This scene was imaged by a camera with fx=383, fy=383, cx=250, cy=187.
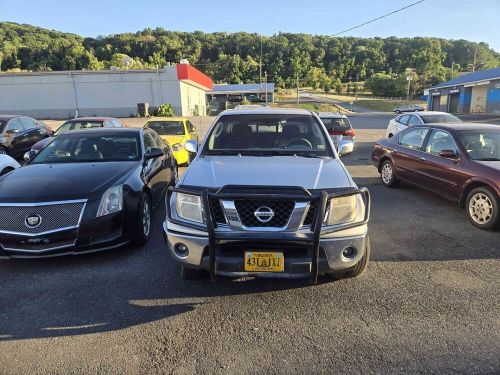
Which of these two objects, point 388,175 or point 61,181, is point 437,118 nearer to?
point 388,175

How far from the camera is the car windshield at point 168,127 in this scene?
12.2 m

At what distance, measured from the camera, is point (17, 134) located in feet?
38.1

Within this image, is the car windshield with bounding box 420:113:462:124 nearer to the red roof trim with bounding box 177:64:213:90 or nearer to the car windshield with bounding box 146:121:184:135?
the car windshield with bounding box 146:121:184:135

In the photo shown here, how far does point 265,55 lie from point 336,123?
8770 cm

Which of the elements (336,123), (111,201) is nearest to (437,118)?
(336,123)

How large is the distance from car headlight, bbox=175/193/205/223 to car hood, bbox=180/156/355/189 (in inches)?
6.0

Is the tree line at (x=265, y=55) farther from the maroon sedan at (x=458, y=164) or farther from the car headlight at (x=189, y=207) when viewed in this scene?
the car headlight at (x=189, y=207)

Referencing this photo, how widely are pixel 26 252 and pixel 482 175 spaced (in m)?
6.10

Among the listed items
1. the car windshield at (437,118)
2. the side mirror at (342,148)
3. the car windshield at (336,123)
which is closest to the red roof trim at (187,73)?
the car windshield at (336,123)

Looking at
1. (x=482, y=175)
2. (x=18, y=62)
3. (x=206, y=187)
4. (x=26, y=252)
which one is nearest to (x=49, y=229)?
(x=26, y=252)

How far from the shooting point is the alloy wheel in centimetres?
550

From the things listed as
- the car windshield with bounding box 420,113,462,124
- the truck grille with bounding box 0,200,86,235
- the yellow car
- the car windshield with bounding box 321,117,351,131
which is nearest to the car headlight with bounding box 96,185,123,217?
the truck grille with bounding box 0,200,86,235

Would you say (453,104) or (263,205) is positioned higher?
(263,205)

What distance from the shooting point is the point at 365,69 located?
11269 cm
